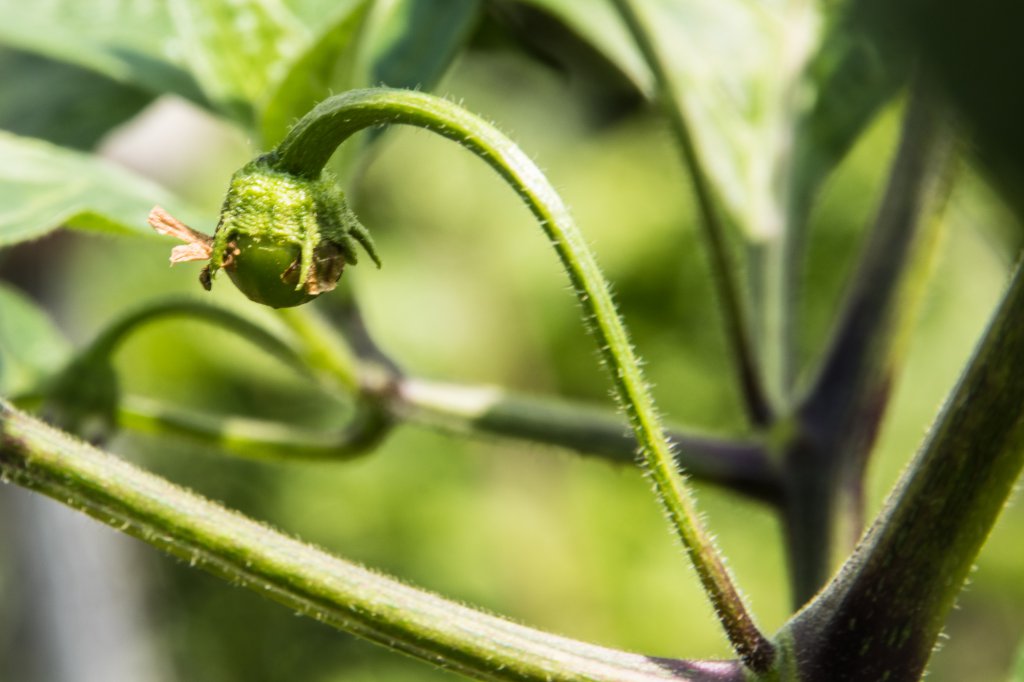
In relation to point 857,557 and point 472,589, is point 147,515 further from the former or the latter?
point 472,589

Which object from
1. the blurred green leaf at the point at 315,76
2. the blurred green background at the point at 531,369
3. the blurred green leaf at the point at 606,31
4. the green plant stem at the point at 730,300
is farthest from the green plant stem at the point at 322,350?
the blurred green background at the point at 531,369

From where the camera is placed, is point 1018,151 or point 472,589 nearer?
point 1018,151

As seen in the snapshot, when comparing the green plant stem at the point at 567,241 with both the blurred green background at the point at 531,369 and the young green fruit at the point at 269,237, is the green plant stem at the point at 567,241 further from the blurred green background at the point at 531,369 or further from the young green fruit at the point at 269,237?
the blurred green background at the point at 531,369

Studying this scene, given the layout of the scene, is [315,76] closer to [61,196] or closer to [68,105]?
[61,196]

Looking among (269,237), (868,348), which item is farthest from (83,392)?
(868,348)

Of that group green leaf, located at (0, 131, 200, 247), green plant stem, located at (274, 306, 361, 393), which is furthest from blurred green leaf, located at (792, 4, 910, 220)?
green leaf, located at (0, 131, 200, 247)

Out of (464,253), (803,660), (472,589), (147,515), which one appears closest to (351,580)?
(147,515)

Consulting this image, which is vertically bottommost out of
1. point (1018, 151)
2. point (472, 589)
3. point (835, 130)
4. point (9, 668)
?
point (9, 668)
